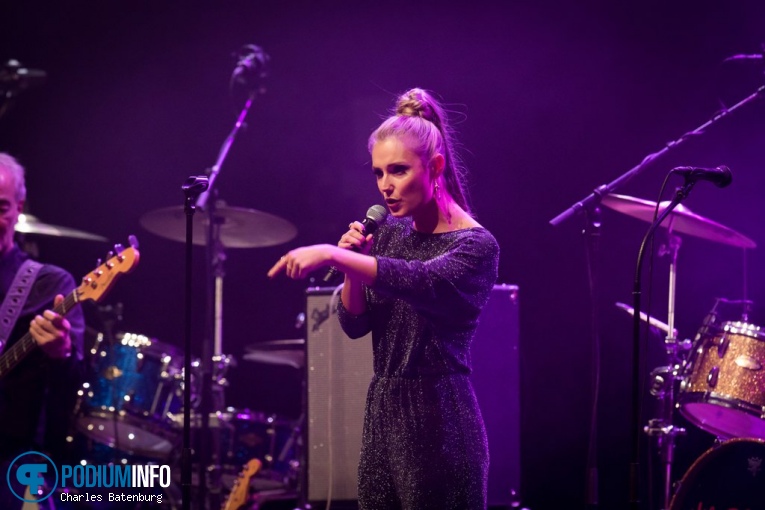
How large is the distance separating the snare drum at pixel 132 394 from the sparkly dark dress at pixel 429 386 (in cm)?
289

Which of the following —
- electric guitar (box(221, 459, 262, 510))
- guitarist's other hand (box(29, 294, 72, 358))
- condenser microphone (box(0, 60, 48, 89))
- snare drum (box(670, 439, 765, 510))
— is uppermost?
condenser microphone (box(0, 60, 48, 89))

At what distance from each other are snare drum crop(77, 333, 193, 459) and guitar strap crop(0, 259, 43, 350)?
1.19 metres


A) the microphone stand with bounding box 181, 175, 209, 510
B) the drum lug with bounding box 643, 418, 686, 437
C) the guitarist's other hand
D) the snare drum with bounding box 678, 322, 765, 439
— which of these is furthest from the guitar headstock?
the snare drum with bounding box 678, 322, 765, 439

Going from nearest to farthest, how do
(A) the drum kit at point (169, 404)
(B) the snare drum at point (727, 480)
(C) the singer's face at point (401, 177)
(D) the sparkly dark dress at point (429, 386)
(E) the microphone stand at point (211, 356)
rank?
(D) the sparkly dark dress at point (429, 386), (C) the singer's face at point (401, 177), (B) the snare drum at point (727, 480), (E) the microphone stand at point (211, 356), (A) the drum kit at point (169, 404)

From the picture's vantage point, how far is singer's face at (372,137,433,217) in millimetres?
2557

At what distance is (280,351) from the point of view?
5141mm

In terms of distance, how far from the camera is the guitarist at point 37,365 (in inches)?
147

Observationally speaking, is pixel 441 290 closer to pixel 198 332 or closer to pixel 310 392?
pixel 310 392

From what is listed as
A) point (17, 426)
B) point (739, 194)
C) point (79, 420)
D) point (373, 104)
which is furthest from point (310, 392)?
point (739, 194)

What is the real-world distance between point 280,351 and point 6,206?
1763 millimetres

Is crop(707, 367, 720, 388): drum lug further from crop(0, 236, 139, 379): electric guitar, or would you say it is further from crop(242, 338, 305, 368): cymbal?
crop(0, 236, 139, 379): electric guitar

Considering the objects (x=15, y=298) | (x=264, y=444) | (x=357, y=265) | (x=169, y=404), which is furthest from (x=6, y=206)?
(x=357, y=265)

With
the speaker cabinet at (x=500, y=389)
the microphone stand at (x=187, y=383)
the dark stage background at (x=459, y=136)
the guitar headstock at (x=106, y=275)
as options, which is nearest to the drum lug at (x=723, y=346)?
the dark stage background at (x=459, y=136)

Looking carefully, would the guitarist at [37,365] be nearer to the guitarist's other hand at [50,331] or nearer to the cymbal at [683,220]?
the guitarist's other hand at [50,331]
